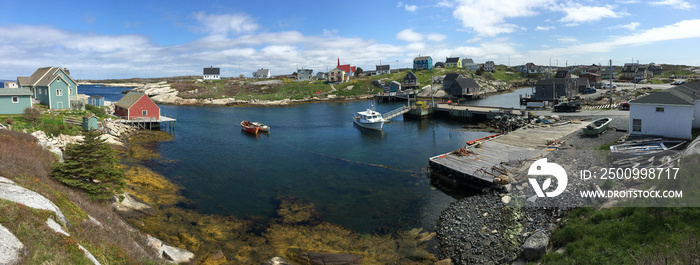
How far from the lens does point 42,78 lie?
52.2 m

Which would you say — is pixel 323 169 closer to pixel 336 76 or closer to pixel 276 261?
pixel 276 261

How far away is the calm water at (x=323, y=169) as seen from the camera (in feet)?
72.9

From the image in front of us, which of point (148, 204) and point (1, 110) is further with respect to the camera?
point (1, 110)

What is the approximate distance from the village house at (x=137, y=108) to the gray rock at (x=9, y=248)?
49786 millimetres

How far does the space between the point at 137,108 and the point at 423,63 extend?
405 feet

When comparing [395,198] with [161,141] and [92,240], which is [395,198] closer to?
[92,240]

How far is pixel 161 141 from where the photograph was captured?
45062mm

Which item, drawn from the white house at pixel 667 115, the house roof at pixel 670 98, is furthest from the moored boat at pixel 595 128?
the house roof at pixel 670 98

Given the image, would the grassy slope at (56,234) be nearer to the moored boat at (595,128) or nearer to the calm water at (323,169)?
the calm water at (323,169)

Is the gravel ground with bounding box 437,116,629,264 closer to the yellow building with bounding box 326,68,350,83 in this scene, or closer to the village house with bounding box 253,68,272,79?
the yellow building with bounding box 326,68,350,83

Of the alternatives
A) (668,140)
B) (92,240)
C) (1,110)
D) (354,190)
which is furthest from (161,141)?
(668,140)

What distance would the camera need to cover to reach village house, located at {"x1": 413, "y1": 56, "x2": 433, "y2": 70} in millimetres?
153250

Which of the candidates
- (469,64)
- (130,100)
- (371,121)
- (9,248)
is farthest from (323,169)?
(469,64)

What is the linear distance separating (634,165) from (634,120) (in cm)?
994
